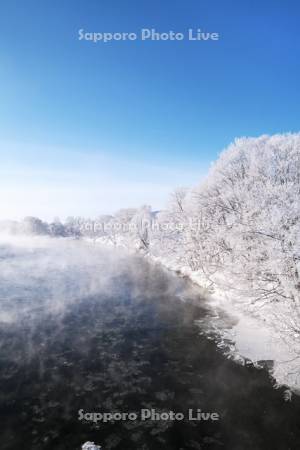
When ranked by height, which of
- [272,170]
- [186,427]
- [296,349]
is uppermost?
[272,170]

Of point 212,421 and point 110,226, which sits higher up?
point 110,226

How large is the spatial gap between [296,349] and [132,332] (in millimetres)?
11676

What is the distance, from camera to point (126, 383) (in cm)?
1617

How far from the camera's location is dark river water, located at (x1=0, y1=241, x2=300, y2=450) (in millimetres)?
12391

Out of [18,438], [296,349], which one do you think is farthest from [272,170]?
[18,438]

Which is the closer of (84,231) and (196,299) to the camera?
(196,299)

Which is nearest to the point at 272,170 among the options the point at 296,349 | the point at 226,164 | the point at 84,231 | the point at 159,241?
→ the point at 226,164

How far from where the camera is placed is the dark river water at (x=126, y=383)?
1239 centimetres

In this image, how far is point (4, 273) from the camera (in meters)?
45.8

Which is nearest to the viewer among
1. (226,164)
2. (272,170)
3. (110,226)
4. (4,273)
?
(272,170)

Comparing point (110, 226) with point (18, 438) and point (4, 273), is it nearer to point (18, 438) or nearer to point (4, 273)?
point (4, 273)

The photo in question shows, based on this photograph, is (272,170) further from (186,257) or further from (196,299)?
(186,257)

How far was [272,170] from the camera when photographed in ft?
94.6

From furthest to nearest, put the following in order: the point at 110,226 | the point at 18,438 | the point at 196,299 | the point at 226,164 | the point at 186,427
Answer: the point at 110,226 → the point at 226,164 → the point at 196,299 → the point at 186,427 → the point at 18,438
